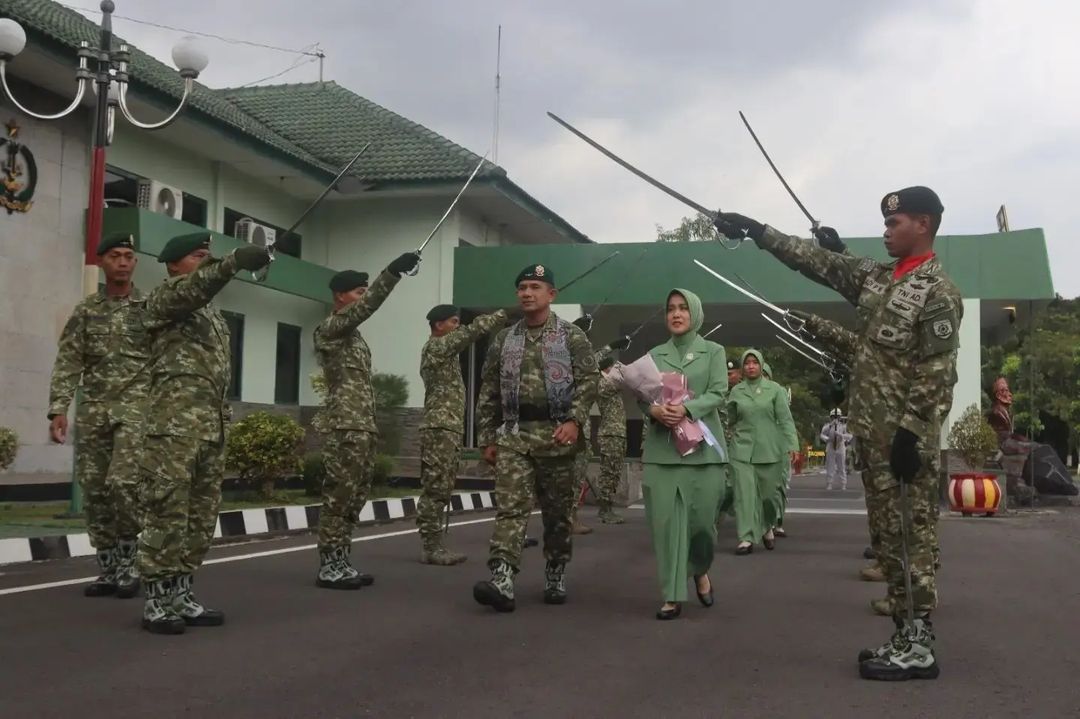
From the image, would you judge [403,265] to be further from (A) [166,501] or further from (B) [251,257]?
(A) [166,501]

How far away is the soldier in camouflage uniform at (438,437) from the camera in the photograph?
8930mm

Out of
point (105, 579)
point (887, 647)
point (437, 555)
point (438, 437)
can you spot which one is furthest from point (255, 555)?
point (887, 647)

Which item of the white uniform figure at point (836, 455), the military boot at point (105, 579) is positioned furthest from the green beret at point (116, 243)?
the white uniform figure at point (836, 455)

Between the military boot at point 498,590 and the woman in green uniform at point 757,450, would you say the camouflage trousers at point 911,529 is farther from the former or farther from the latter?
the woman in green uniform at point 757,450

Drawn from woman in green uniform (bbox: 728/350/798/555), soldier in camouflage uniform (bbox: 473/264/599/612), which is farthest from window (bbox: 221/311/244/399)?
soldier in camouflage uniform (bbox: 473/264/599/612)

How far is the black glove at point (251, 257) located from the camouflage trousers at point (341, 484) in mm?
2075

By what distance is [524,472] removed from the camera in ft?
21.9

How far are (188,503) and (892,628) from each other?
3.81 m

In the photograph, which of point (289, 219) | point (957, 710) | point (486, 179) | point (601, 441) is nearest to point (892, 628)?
point (957, 710)

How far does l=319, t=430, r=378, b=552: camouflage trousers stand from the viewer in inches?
293

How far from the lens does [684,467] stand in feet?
21.3

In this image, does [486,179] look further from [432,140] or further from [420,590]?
[420,590]

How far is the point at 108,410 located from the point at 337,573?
180cm

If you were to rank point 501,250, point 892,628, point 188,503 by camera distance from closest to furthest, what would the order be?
point 188,503
point 892,628
point 501,250
